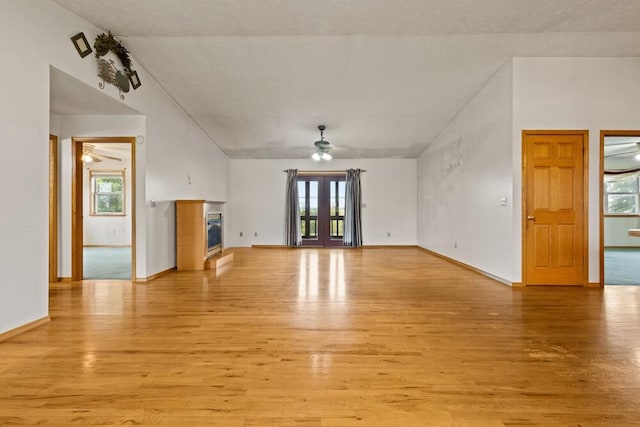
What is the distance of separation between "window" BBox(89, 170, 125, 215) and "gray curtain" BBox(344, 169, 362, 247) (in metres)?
6.60

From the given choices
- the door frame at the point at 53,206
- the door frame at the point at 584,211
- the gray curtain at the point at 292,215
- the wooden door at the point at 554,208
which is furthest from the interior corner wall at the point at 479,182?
the door frame at the point at 53,206

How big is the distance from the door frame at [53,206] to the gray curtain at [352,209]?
253 inches

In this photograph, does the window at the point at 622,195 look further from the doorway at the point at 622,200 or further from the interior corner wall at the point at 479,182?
the interior corner wall at the point at 479,182

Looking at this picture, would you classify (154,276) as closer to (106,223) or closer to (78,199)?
(78,199)

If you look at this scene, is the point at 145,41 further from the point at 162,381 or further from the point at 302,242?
the point at 302,242

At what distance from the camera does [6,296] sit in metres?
2.44

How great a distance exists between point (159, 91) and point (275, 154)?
4112 mm

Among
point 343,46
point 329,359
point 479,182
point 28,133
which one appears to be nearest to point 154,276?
point 28,133

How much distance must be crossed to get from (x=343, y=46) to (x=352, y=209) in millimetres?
5551

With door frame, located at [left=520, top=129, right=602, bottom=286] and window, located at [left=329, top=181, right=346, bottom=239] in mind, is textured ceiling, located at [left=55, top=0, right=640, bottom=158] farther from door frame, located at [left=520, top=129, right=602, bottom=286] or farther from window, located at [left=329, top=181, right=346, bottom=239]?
window, located at [left=329, top=181, right=346, bottom=239]

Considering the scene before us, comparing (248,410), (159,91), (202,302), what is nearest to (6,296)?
(202,302)

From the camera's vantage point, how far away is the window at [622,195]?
8656 millimetres

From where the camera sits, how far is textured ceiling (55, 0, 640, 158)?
3.09m

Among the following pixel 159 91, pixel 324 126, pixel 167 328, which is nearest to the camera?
pixel 167 328
